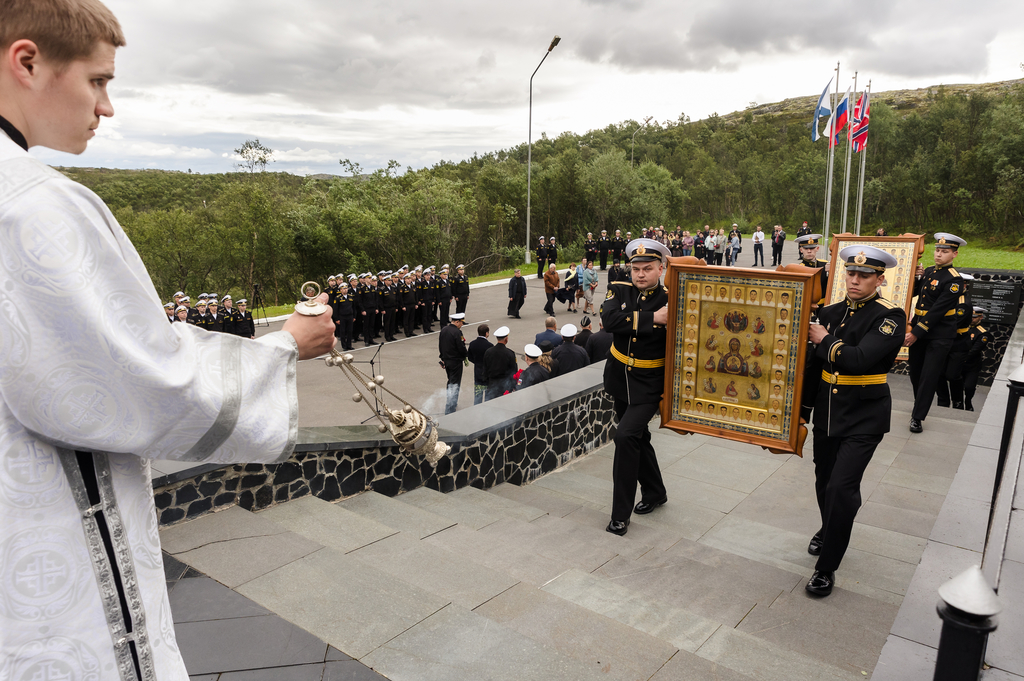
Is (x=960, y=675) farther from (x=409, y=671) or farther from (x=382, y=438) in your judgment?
(x=382, y=438)

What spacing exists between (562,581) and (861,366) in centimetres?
252

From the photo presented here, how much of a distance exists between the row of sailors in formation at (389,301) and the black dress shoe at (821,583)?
1267 centimetres

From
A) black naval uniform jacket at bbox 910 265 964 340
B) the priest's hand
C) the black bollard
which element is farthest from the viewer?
black naval uniform jacket at bbox 910 265 964 340

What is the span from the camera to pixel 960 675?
209cm

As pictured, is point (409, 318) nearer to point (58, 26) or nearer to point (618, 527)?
point (618, 527)

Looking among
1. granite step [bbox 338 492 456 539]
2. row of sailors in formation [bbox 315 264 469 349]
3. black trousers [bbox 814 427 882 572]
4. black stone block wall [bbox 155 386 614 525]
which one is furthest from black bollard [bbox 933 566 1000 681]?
row of sailors in formation [bbox 315 264 469 349]

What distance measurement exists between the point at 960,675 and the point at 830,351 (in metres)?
2.94

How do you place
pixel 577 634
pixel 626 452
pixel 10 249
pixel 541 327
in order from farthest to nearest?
pixel 541 327, pixel 626 452, pixel 577 634, pixel 10 249

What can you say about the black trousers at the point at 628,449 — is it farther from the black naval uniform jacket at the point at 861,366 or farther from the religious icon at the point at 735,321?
the black naval uniform jacket at the point at 861,366

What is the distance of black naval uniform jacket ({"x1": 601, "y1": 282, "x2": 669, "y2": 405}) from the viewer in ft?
18.2

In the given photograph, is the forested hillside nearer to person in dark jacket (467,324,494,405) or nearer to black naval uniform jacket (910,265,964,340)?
person in dark jacket (467,324,494,405)

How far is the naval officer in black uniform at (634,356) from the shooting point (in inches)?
219

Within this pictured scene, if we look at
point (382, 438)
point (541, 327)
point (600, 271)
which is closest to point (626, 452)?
point (382, 438)

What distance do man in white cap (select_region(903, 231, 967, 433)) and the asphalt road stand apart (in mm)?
6744
